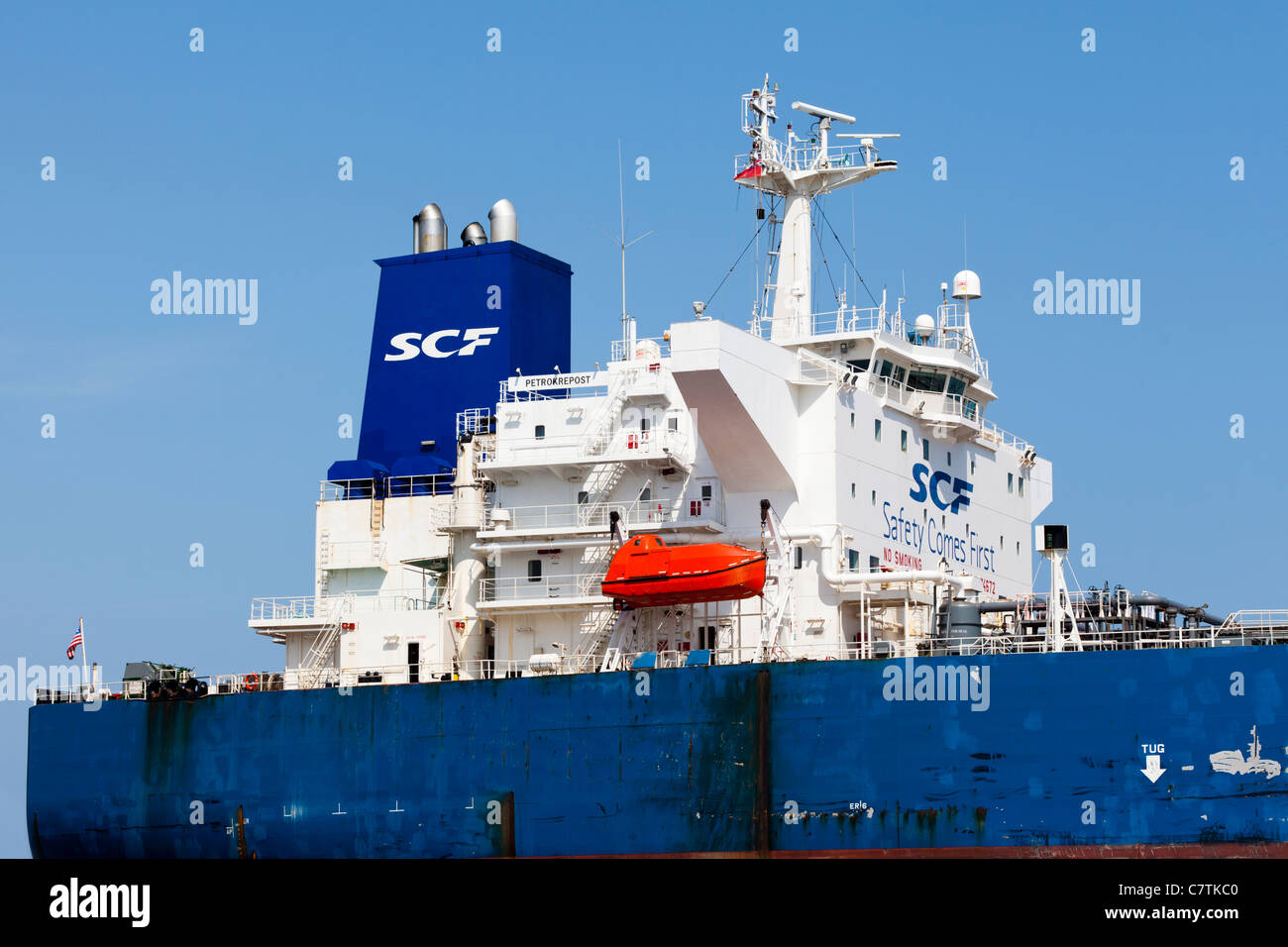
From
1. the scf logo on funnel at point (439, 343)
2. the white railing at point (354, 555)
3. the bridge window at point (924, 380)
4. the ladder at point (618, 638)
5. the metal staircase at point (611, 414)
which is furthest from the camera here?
the scf logo on funnel at point (439, 343)

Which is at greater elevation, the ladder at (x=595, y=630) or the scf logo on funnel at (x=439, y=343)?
the scf logo on funnel at (x=439, y=343)

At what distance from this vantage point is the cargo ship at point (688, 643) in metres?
29.3

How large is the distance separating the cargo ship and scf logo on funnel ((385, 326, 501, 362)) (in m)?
0.08

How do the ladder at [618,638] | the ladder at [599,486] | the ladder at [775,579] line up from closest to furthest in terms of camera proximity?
the ladder at [775,579] → the ladder at [618,638] → the ladder at [599,486]

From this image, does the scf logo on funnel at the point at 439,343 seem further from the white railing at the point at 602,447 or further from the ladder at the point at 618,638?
the ladder at the point at 618,638

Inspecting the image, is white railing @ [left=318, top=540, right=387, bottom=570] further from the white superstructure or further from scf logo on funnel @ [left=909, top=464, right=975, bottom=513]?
scf logo on funnel @ [left=909, top=464, right=975, bottom=513]

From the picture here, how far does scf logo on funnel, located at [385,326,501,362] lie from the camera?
41031 millimetres

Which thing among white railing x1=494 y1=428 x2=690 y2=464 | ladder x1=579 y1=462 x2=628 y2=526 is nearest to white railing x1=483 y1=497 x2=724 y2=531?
ladder x1=579 y1=462 x2=628 y2=526

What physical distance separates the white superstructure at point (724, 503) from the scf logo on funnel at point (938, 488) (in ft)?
0.18

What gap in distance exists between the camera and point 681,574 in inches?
1283

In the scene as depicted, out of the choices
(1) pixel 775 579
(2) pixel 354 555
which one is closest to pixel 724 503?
(1) pixel 775 579

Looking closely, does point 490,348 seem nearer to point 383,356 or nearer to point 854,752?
point 383,356

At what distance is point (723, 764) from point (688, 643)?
351 cm

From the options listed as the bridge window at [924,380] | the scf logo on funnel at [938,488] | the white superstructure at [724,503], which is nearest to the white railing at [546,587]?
the white superstructure at [724,503]
